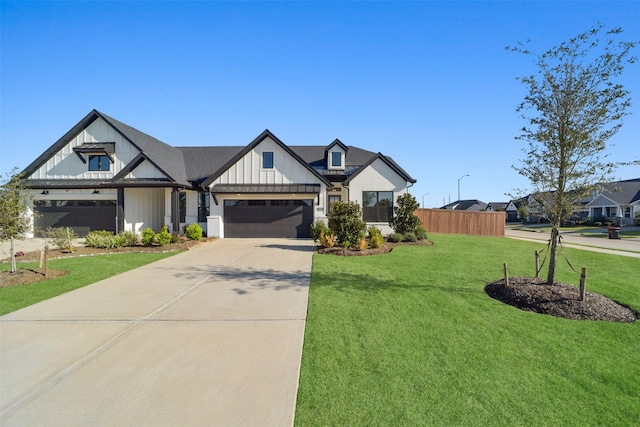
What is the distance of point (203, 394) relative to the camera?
3592 mm

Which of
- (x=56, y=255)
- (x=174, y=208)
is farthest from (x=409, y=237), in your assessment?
(x=56, y=255)

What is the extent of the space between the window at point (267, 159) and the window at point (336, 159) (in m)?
5.52

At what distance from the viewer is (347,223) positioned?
45.4 feet

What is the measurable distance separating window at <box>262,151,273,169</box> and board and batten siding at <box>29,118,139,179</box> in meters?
9.00

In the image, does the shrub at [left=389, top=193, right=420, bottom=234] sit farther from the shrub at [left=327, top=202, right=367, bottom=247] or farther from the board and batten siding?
the board and batten siding

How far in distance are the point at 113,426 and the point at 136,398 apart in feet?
1.47

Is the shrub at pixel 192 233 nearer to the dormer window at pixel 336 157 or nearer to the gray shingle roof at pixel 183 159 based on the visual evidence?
the gray shingle roof at pixel 183 159

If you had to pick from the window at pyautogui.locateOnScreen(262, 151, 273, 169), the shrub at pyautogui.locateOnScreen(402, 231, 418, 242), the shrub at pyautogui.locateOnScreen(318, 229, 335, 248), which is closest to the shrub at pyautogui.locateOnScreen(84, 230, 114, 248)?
the window at pyautogui.locateOnScreen(262, 151, 273, 169)

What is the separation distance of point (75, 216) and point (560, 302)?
25.5 meters

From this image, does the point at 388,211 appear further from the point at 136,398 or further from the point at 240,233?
the point at 136,398

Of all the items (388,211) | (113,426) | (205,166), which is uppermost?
(205,166)

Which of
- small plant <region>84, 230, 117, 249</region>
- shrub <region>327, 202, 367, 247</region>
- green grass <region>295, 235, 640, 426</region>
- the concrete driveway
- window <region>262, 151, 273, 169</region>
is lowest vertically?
the concrete driveway

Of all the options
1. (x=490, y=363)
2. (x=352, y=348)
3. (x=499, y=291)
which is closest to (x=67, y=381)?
(x=352, y=348)

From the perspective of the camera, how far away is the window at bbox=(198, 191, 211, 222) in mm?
21375
